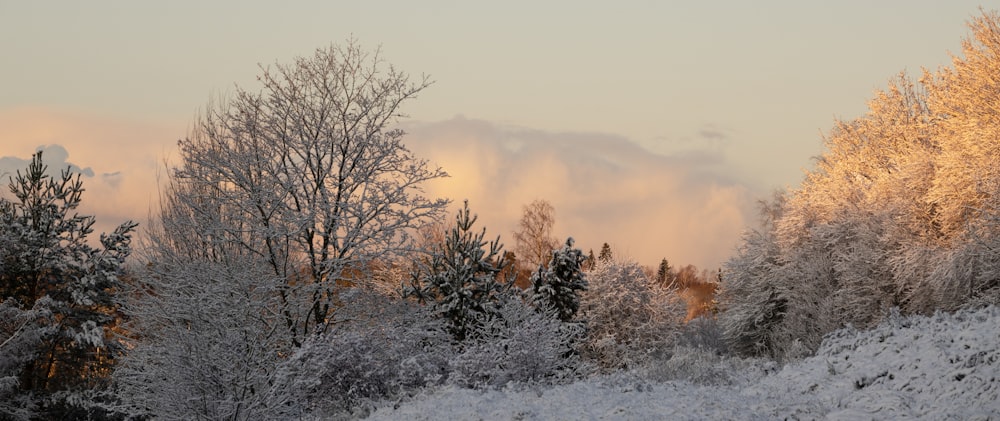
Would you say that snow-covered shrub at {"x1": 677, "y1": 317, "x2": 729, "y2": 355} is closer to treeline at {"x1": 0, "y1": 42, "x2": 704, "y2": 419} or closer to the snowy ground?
treeline at {"x1": 0, "y1": 42, "x2": 704, "y2": 419}

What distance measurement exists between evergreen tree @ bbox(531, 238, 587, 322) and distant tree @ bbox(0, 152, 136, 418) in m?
16.5

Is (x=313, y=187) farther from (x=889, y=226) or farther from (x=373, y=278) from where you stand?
(x=889, y=226)

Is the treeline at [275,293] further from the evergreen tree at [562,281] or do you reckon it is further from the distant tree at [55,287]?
the evergreen tree at [562,281]

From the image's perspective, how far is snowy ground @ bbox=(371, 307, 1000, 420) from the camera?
12.3m

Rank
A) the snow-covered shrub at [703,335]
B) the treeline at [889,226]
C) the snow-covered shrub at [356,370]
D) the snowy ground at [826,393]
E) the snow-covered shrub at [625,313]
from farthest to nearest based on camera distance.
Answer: the snow-covered shrub at [703,335], the snow-covered shrub at [625,313], the treeline at [889,226], the snow-covered shrub at [356,370], the snowy ground at [826,393]

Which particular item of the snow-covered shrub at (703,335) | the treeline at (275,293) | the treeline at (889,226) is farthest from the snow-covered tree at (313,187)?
the snow-covered shrub at (703,335)

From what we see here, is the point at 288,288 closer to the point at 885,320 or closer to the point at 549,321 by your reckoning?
the point at 549,321

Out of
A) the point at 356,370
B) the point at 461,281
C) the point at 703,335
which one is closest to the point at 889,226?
the point at 461,281

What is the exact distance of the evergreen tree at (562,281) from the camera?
115 ft

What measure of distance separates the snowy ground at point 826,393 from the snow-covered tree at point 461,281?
10.1 m

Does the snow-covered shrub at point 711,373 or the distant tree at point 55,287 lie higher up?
the distant tree at point 55,287

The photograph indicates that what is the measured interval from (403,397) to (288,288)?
625cm

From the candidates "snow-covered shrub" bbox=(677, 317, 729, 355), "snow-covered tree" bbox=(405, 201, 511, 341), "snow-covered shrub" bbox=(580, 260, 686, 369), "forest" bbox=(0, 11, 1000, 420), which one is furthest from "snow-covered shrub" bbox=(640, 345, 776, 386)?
"snow-covered shrub" bbox=(677, 317, 729, 355)

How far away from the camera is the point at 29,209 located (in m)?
27.0
